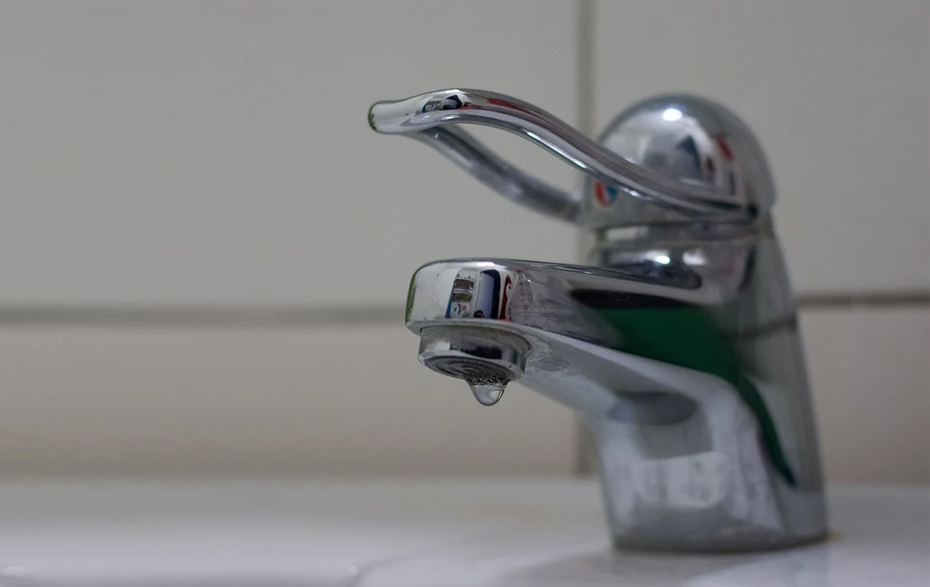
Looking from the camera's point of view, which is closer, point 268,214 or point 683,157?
point 683,157

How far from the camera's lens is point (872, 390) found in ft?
1.46

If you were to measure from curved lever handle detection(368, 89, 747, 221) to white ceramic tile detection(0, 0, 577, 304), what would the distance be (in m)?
0.16

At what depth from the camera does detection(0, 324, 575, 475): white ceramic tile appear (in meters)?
0.48

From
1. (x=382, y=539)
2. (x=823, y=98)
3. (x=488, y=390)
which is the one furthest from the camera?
(x=823, y=98)

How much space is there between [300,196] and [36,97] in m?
0.14

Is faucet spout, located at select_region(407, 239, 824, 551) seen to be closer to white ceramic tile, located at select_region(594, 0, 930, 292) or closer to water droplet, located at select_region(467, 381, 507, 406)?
water droplet, located at select_region(467, 381, 507, 406)

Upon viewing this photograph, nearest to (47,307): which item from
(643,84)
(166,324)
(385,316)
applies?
(166,324)

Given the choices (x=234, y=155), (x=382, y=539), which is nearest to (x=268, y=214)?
(x=234, y=155)

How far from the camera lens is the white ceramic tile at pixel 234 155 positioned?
1.57ft

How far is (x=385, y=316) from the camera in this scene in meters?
0.48

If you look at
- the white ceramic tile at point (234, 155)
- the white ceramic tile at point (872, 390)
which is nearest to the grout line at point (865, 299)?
the white ceramic tile at point (872, 390)

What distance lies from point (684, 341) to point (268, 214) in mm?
262

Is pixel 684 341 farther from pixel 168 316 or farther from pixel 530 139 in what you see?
pixel 168 316

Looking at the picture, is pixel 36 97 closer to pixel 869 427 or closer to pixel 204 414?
pixel 204 414
